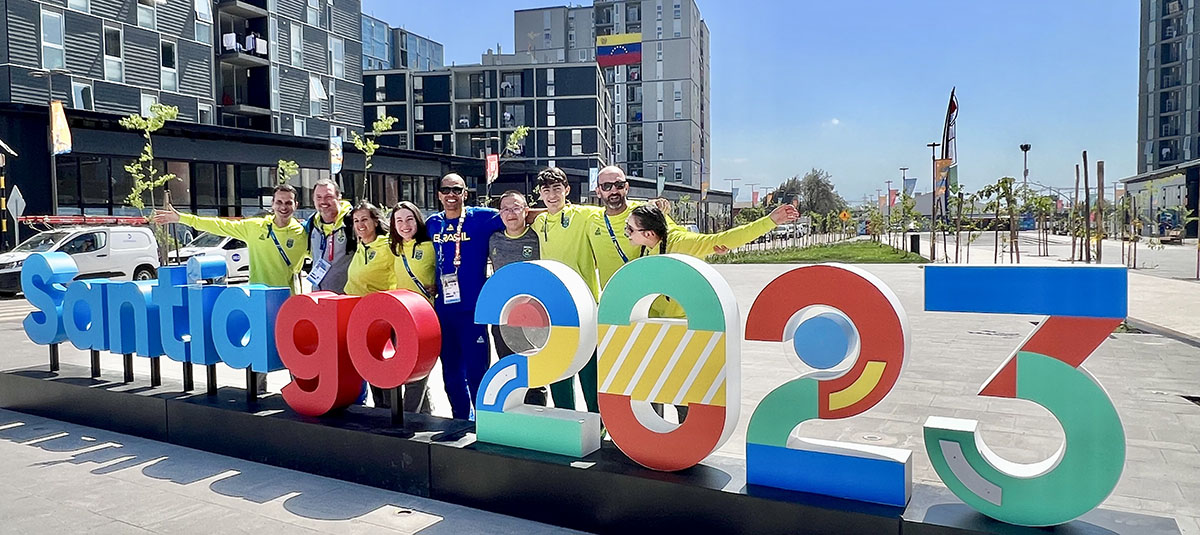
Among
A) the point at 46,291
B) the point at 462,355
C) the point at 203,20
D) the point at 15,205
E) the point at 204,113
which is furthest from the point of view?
the point at 204,113

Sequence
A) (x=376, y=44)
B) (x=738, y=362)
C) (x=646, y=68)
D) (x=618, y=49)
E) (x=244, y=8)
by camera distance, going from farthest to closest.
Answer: (x=646, y=68) < (x=376, y=44) < (x=618, y=49) < (x=244, y=8) < (x=738, y=362)

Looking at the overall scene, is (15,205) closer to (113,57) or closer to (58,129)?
(58,129)

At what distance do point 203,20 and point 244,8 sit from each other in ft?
10.8

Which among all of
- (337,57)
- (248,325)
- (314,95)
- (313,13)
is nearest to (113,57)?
(314,95)

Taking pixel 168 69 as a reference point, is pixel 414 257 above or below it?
below

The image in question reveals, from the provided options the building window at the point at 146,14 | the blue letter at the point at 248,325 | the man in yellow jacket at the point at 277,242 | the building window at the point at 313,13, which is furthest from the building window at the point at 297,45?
the blue letter at the point at 248,325

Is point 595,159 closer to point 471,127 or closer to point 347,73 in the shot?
point 471,127

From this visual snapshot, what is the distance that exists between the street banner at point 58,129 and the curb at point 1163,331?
78.7 feet

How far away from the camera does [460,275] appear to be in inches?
213

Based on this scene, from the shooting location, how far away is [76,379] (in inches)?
266

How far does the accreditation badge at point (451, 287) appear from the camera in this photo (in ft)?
17.7

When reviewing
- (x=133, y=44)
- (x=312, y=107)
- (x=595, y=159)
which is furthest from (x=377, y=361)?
(x=595, y=159)

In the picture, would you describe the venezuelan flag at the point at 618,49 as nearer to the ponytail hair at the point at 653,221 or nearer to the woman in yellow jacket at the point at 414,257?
the woman in yellow jacket at the point at 414,257

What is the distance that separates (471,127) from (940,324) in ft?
204
